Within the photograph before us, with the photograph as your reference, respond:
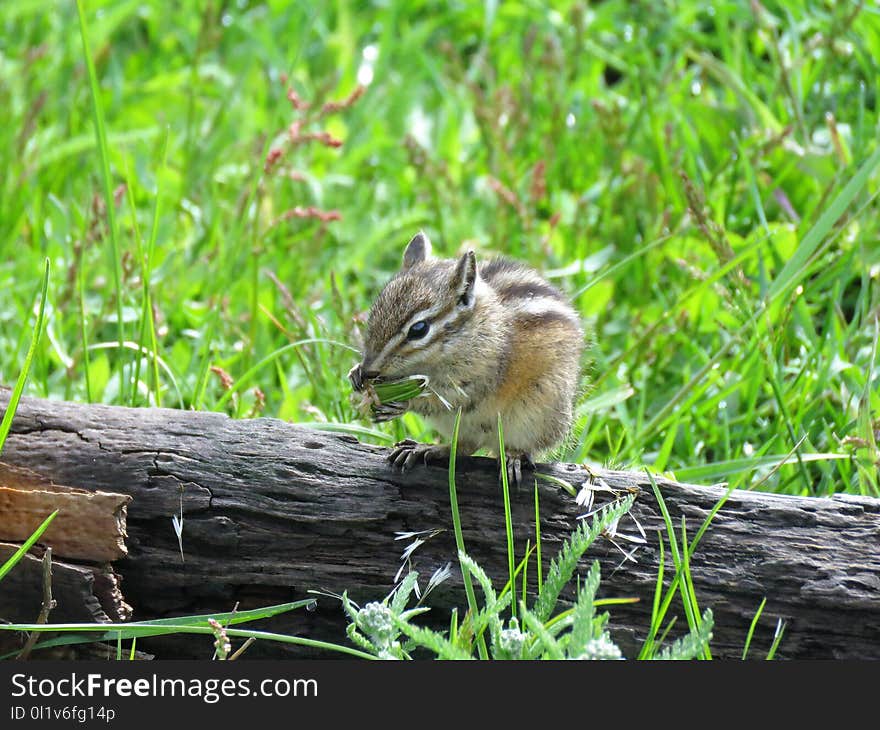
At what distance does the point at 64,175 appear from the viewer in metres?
6.23

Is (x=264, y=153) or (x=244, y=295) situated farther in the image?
(x=244, y=295)

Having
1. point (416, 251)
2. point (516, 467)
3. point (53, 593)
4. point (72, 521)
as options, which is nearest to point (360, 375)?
point (516, 467)

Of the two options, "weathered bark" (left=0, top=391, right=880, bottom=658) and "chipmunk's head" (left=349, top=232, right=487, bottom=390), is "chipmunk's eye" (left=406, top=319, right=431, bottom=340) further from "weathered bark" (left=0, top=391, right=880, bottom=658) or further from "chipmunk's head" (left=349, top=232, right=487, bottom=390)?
"weathered bark" (left=0, top=391, right=880, bottom=658)

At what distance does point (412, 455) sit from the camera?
11.3 feet

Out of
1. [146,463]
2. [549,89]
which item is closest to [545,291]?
[146,463]

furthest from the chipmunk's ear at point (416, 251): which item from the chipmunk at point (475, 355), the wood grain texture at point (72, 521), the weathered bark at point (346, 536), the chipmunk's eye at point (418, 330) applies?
the wood grain texture at point (72, 521)

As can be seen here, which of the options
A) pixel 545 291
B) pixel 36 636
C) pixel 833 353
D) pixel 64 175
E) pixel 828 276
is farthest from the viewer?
pixel 64 175

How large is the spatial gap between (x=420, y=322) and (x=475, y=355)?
0.74 feet

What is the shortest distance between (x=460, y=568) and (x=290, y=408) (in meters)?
1.54

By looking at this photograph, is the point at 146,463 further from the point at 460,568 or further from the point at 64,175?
the point at 64,175

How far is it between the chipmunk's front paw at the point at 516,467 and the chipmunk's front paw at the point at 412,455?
199mm

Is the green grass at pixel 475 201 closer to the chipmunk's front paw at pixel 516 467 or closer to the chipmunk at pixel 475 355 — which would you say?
the chipmunk at pixel 475 355

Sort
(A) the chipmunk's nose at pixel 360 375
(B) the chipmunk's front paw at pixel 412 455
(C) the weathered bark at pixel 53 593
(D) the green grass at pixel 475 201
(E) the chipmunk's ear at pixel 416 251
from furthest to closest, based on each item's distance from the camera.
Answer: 1. (D) the green grass at pixel 475 201
2. (E) the chipmunk's ear at pixel 416 251
3. (A) the chipmunk's nose at pixel 360 375
4. (B) the chipmunk's front paw at pixel 412 455
5. (C) the weathered bark at pixel 53 593

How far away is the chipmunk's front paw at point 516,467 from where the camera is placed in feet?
11.5
